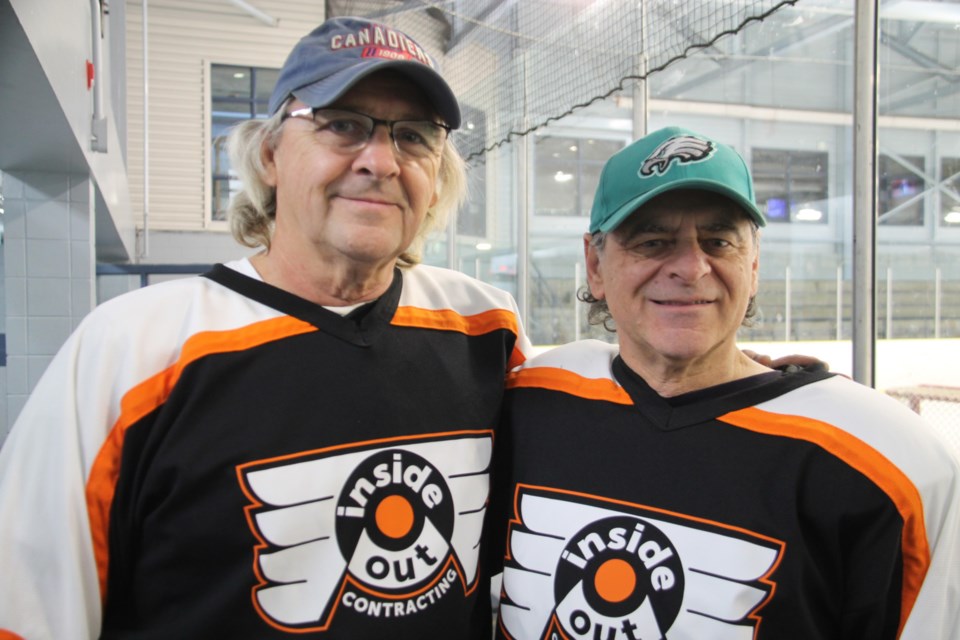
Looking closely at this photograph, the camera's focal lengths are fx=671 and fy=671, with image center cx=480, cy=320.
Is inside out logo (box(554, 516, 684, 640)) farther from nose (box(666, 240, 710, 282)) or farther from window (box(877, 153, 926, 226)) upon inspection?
window (box(877, 153, 926, 226))

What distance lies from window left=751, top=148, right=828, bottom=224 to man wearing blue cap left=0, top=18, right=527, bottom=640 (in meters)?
2.56

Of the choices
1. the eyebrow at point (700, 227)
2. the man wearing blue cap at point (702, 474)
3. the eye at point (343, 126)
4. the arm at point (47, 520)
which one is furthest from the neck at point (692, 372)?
the arm at point (47, 520)

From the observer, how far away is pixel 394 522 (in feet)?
3.41

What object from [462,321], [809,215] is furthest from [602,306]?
[809,215]

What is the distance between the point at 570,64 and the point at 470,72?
1488 mm

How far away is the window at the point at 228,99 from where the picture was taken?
840 centimetres

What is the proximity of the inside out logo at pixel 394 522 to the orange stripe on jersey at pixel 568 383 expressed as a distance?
0.28 m

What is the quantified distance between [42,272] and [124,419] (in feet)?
9.48

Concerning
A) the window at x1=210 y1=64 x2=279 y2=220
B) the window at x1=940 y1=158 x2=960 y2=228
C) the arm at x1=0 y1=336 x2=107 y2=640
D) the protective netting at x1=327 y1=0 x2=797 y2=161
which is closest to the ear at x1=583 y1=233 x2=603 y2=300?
the arm at x1=0 y1=336 x2=107 y2=640

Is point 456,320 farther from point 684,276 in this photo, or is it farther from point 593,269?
point 684,276

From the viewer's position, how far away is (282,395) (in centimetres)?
103

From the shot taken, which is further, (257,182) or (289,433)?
(257,182)

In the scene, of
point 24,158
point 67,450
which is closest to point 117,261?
point 24,158

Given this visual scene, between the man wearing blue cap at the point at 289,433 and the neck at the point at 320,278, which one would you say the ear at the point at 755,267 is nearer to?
the man wearing blue cap at the point at 289,433
